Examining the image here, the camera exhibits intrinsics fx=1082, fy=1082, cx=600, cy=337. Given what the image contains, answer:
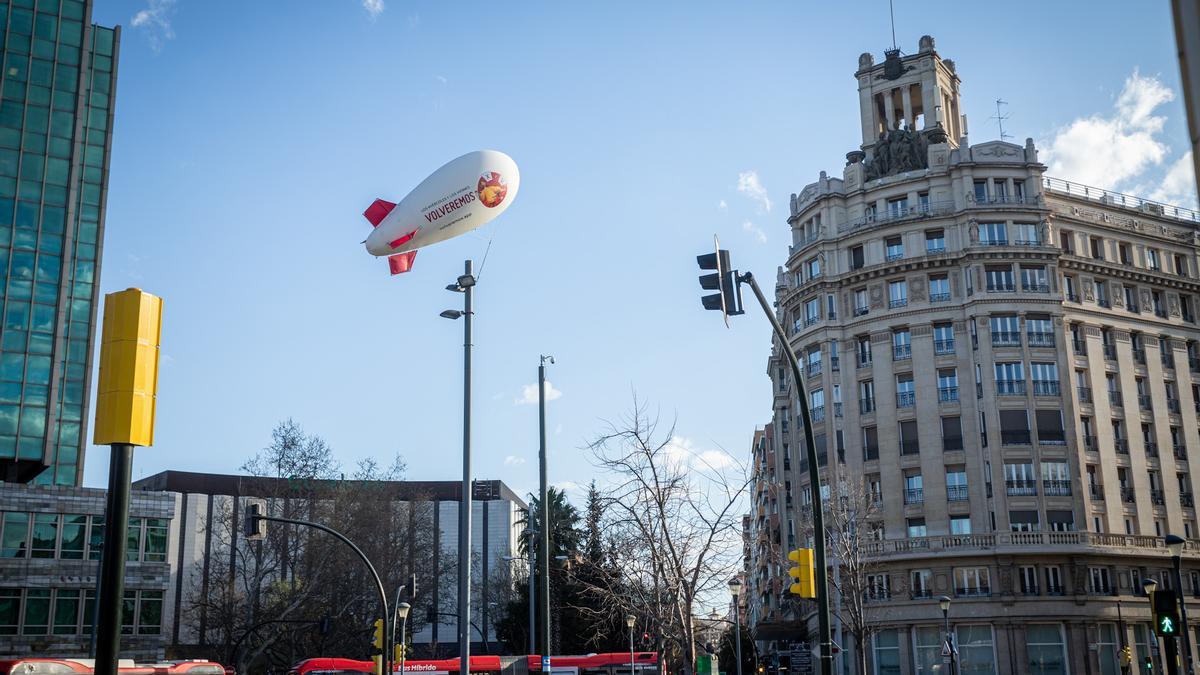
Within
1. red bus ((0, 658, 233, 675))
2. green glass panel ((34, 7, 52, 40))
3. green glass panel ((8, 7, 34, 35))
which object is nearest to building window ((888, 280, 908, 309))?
red bus ((0, 658, 233, 675))

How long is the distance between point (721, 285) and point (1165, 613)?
9736 mm

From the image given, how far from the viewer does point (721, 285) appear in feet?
51.1

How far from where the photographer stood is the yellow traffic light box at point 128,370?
947 centimetres

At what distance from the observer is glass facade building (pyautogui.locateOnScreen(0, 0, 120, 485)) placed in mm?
59750

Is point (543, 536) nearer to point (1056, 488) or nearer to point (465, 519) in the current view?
point (465, 519)

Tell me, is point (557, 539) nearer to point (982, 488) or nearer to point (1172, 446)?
point (982, 488)

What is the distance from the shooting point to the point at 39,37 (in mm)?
64688

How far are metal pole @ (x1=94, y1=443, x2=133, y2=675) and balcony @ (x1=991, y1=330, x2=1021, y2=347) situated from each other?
58.3 m

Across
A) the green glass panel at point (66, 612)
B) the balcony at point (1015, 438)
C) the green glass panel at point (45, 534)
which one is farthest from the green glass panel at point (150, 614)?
the balcony at point (1015, 438)

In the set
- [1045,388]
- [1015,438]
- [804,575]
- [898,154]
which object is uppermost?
[898,154]

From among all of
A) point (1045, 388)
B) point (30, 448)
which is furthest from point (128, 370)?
point (1045, 388)

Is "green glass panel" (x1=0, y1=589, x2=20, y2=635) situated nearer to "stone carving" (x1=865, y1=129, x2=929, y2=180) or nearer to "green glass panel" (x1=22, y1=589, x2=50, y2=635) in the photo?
"green glass panel" (x1=22, y1=589, x2=50, y2=635)

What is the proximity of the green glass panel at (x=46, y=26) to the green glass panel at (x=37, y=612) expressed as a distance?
110 ft

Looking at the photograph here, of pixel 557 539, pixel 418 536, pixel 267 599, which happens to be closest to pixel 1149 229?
pixel 557 539
